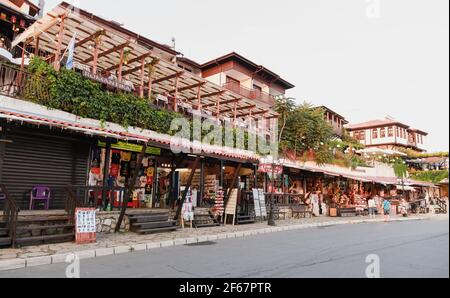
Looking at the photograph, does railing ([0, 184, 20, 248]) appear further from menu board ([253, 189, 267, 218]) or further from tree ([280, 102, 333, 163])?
tree ([280, 102, 333, 163])

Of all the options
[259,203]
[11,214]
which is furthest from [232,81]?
[11,214]

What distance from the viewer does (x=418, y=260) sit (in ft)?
23.9

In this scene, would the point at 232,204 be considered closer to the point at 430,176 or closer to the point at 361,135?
the point at 430,176

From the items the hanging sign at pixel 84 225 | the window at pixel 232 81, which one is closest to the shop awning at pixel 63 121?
the hanging sign at pixel 84 225

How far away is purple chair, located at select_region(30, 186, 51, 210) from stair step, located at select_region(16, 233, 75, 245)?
8.97 feet

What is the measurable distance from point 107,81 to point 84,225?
7462 millimetres

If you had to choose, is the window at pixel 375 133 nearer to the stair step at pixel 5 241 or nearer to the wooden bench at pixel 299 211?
the wooden bench at pixel 299 211

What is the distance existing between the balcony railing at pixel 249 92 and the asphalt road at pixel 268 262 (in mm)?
21123

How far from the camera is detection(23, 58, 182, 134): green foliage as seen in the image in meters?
12.2

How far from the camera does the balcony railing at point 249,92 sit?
1160 inches

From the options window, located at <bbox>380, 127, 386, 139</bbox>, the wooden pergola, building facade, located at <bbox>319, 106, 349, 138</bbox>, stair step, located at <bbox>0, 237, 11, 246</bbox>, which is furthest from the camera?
window, located at <bbox>380, 127, 386, 139</bbox>

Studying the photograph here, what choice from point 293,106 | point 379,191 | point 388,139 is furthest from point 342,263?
point 388,139

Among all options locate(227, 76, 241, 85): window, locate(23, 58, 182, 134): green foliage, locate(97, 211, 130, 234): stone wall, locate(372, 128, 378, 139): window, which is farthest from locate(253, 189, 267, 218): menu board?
locate(372, 128, 378, 139): window
